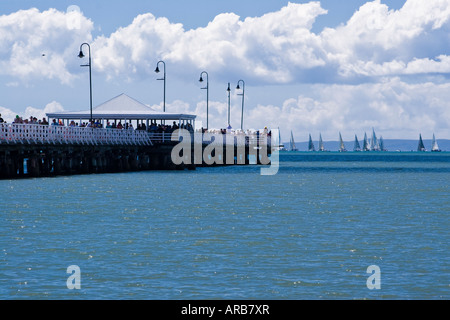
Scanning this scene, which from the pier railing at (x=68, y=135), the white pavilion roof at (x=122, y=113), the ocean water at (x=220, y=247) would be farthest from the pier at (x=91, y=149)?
the ocean water at (x=220, y=247)

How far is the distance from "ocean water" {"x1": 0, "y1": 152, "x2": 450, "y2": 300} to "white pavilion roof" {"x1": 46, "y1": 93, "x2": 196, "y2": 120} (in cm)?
2982

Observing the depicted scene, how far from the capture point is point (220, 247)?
2297cm

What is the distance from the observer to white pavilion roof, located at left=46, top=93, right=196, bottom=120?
238 feet

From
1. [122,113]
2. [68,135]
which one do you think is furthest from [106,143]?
[122,113]

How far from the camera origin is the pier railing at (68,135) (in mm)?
48969

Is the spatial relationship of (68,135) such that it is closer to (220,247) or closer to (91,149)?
(91,149)

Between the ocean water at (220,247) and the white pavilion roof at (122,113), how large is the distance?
29.8 meters

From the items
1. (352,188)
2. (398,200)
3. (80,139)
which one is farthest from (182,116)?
(398,200)

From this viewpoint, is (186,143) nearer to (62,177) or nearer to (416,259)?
(62,177)

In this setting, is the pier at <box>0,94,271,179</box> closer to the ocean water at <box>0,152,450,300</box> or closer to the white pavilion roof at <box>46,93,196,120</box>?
the white pavilion roof at <box>46,93,196,120</box>

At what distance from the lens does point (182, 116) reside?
73000mm

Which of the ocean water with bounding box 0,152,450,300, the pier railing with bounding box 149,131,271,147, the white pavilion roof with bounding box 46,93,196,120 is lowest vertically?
the ocean water with bounding box 0,152,450,300

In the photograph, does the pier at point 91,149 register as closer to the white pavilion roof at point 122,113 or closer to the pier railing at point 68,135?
the pier railing at point 68,135

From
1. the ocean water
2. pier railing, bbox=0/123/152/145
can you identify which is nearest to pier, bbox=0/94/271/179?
pier railing, bbox=0/123/152/145
